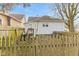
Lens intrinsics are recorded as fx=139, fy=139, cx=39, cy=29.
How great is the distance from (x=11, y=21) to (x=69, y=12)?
1.76 feet

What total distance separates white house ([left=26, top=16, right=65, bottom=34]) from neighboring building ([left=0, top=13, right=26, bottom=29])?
0.21 feet

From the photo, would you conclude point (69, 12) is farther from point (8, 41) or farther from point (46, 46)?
point (8, 41)

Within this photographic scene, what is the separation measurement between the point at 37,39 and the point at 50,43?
12 centimetres

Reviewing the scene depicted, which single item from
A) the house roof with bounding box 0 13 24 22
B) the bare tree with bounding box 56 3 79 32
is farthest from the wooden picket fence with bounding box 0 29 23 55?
the bare tree with bounding box 56 3 79 32

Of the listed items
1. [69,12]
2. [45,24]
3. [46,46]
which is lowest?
[46,46]

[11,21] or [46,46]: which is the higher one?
[11,21]

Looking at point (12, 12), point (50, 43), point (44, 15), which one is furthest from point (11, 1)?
point (50, 43)

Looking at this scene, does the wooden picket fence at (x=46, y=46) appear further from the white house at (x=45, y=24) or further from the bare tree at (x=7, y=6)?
the bare tree at (x=7, y=6)

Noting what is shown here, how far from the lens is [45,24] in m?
1.23

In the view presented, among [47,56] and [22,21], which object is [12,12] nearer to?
[22,21]

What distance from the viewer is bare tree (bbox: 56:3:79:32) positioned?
1260mm

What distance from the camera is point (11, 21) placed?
4.13 feet

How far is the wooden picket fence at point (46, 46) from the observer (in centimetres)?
127

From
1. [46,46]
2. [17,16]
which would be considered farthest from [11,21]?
[46,46]
